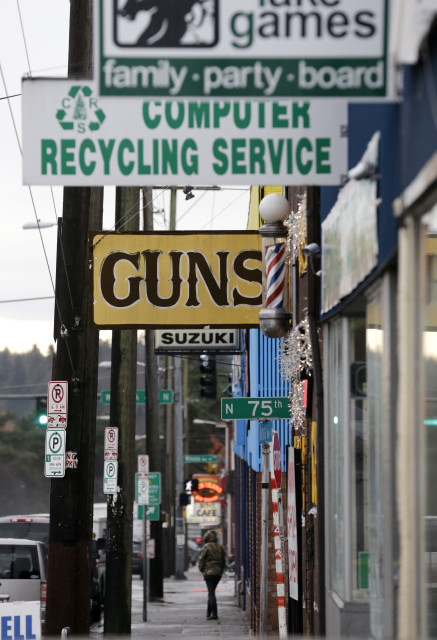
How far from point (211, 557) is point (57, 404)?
10.8 metres

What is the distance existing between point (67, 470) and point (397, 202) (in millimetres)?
8493

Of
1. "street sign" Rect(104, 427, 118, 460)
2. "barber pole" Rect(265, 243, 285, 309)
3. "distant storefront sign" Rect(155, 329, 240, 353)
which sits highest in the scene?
"distant storefront sign" Rect(155, 329, 240, 353)

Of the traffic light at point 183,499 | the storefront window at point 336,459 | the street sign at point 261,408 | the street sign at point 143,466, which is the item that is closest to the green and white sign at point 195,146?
the storefront window at point 336,459

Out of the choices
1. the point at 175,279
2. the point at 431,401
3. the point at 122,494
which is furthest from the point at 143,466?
the point at 431,401

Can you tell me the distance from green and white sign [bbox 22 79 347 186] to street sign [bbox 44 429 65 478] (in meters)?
7.38

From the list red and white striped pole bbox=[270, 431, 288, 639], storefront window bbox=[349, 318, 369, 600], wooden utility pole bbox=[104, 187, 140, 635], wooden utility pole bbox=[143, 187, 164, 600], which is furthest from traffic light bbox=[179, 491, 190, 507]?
storefront window bbox=[349, 318, 369, 600]

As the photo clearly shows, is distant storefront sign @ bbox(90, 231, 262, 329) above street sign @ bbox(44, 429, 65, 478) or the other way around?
above

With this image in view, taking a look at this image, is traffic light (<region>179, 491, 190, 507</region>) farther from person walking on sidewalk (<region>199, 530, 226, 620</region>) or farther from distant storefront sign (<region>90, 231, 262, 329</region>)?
distant storefront sign (<region>90, 231, 262, 329</region>)

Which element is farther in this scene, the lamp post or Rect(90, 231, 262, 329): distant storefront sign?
Rect(90, 231, 262, 329): distant storefront sign

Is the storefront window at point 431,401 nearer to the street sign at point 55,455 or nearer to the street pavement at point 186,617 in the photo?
the street sign at point 55,455

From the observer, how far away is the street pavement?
21.2 meters

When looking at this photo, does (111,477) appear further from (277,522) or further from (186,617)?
(277,522)

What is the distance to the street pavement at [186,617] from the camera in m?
21.2

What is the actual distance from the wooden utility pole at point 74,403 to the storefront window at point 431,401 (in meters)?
5.32
